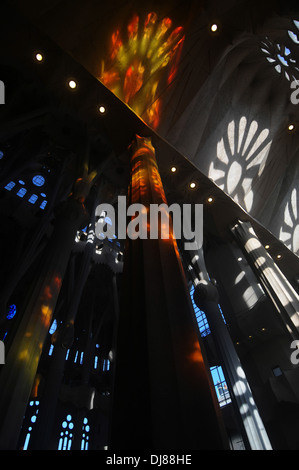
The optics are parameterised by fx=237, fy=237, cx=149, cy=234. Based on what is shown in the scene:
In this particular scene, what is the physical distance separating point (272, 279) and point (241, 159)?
594cm

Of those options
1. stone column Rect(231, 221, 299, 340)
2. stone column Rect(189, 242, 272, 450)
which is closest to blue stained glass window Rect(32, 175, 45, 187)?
stone column Rect(189, 242, 272, 450)

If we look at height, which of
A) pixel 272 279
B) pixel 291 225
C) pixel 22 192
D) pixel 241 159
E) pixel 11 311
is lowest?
pixel 272 279

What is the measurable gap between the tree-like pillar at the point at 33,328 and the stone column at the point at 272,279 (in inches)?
253

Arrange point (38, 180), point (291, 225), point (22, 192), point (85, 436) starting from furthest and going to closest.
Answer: point (38, 180), point (22, 192), point (85, 436), point (291, 225)

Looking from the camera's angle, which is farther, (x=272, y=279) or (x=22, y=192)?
(x=22, y=192)

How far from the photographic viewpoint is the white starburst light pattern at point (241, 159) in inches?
408

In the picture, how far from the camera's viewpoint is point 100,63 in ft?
20.5

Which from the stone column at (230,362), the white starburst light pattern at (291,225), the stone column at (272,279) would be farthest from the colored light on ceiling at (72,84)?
the white starburst light pattern at (291,225)

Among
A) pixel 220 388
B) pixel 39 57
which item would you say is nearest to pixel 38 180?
pixel 39 57

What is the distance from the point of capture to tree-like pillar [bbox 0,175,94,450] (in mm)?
3672

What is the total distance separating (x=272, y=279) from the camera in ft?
26.3

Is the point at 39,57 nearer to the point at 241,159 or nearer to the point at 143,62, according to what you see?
the point at 143,62

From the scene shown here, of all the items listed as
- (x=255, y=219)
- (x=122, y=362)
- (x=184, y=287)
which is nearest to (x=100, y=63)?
(x=184, y=287)

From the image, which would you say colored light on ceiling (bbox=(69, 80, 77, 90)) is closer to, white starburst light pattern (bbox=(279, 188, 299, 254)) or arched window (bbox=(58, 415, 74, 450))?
white starburst light pattern (bbox=(279, 188, 299, 254))
